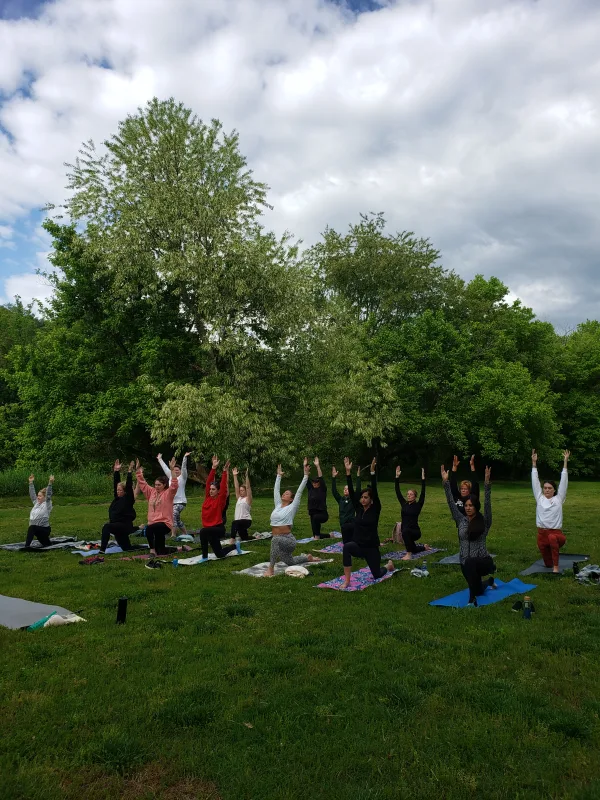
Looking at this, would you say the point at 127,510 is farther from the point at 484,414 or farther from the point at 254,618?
the point at 484,414

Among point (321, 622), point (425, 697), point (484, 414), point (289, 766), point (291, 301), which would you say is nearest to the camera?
point (289, 766)

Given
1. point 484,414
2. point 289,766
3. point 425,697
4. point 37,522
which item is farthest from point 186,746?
point 484,414

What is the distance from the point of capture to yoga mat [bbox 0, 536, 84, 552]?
49.5 ft

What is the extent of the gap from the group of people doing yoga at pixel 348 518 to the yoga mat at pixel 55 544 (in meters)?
0.21

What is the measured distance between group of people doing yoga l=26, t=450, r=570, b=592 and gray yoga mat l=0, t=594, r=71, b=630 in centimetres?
442

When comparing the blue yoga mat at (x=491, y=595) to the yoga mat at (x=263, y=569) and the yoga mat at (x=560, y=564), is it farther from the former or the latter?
the yoga mat at (x=263, y=569)

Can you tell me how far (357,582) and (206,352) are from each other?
2406 centimetres

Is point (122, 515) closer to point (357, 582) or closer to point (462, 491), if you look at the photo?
point (357, 582)

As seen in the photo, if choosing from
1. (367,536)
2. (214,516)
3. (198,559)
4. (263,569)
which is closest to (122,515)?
(198,559)

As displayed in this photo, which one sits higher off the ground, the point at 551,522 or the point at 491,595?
the point at 551,522

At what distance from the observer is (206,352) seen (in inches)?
1309

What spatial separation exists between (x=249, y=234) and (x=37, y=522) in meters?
22.5

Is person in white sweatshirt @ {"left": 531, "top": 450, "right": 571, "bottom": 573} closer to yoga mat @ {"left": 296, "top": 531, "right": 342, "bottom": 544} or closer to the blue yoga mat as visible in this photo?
the blue yoga mat

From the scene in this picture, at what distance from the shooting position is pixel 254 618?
28.3ft
